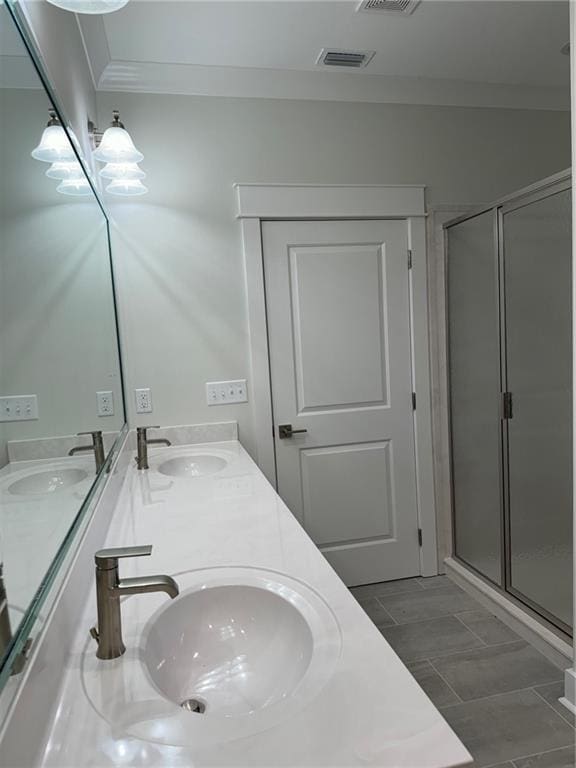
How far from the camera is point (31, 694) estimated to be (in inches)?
25.3

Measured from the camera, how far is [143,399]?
2.43 meters

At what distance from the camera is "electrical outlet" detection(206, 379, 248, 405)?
251 centimetres

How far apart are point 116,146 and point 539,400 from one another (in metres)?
2.01

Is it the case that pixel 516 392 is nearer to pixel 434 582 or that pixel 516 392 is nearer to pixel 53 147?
pixel 434 582

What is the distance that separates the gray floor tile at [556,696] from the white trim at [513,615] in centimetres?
13

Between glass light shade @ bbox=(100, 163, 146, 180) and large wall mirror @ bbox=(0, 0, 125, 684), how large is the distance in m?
0.63

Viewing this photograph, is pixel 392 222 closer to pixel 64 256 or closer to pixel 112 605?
pixel 64 256

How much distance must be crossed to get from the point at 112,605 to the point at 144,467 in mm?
1337

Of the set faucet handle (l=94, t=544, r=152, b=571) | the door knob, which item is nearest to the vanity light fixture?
the door knob

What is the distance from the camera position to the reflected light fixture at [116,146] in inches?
75.7

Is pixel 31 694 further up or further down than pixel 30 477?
further down

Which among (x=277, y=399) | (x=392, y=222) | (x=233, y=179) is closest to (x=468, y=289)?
(x=392, y=222)

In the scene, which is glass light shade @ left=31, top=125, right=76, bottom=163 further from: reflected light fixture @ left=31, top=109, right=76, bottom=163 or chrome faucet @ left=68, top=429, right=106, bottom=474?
chrome faucet @ left=68, top=429, right=106, bottom=474

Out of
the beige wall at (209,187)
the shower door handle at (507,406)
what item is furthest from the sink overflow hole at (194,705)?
the shower door handle at (507,406)
